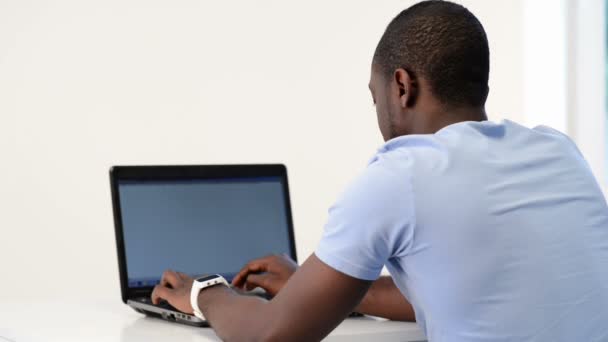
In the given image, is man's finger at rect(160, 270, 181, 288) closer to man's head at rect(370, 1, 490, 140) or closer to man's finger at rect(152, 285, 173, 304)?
man's finger at rect(152, 285, 173, 304)

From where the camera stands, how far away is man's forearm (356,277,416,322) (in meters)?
1.41

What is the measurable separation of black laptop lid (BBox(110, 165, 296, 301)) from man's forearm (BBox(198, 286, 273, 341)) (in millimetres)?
301

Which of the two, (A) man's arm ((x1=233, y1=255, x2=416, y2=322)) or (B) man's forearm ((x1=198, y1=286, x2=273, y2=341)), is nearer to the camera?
(B) man's forearm ((x1=198, y1=286, x2=273, y2=341))

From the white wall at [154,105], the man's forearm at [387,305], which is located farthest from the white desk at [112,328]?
the white wall at [154,105]

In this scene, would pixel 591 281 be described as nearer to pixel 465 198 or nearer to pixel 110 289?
pixel 465 198

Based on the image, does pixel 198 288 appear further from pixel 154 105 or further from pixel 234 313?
pixel 154 105

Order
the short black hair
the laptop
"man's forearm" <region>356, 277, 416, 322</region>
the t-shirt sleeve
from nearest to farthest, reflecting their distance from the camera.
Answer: the t-shirt sleeve, the short black hair, "man's forearm" <region>356, 277, 416, 322</region>, the laptop

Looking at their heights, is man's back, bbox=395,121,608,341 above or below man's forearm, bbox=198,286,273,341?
above

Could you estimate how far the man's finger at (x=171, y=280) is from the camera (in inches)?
54.6

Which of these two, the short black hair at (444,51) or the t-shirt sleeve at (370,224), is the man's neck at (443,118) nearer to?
the short black hair at (444,51)

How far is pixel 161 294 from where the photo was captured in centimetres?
139

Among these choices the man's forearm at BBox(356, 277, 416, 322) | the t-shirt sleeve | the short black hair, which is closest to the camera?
the t-shirt sleeve

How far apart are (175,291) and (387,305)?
35 centimetres

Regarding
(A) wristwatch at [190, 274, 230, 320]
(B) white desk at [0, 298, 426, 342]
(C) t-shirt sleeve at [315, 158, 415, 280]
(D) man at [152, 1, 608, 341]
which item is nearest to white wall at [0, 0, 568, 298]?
(B) white desk at [0, 298, 426, 342]
